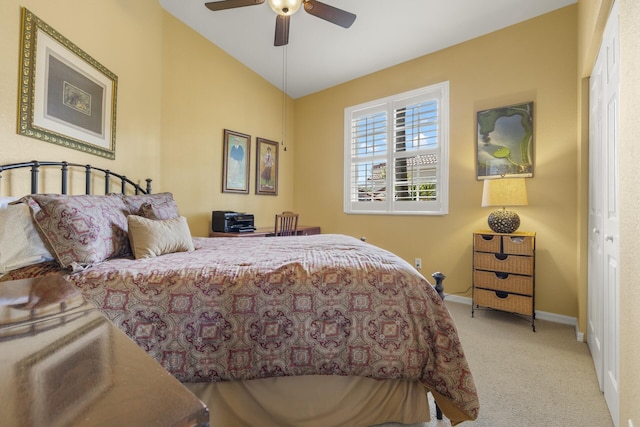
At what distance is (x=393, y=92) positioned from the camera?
378 centimetres

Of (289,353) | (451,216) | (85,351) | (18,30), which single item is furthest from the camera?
(451,216)

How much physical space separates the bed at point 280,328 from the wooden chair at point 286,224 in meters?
2.22

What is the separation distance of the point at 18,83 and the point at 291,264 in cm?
188

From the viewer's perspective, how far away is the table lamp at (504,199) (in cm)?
256

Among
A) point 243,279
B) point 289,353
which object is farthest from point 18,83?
point 289,353

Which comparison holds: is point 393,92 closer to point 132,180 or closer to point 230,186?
point 230,186

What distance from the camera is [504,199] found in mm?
2584

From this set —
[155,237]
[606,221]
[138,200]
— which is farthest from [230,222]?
[606,221]

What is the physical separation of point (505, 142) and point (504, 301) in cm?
157

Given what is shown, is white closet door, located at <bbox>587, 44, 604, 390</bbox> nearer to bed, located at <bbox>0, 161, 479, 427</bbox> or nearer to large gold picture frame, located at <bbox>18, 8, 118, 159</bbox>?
bed, located at <bbox>0, 161, 479, 427</bbox>

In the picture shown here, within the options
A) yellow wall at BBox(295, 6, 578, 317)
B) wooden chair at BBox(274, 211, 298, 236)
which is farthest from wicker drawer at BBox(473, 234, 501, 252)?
wooden chair at BBox(274, 211, 298, 236)

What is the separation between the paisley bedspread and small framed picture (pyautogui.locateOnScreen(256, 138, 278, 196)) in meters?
3.08

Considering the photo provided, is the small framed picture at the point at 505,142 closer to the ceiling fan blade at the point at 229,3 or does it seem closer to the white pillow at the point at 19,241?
the ceiling fan blade at the point at 229,3

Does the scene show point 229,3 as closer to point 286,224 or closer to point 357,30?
point 357,30
